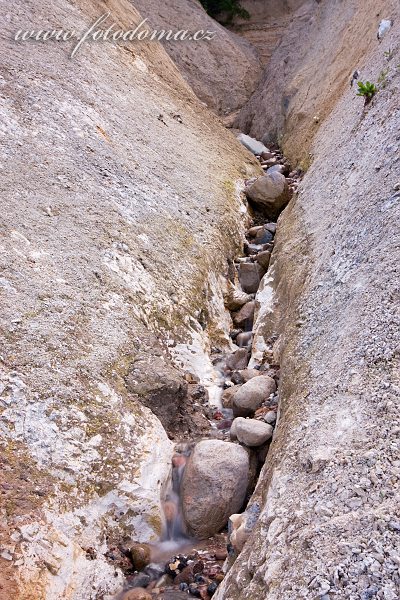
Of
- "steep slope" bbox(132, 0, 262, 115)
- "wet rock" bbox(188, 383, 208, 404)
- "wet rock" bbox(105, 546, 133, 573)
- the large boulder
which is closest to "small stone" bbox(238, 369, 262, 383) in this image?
"wet rock" bbox(188, 383, 208, 404)

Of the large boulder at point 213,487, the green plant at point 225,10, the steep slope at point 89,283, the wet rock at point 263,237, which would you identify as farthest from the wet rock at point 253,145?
the green plant at point 225,10

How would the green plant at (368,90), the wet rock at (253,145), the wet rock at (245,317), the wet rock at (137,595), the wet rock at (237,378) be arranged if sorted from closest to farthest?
1. the wet rock at (137,595)
2. the wet rock at (237,378)
3. the wet rock at (245,317)
4. the green plant at (368,90)
5. the wet rock at (253,145)

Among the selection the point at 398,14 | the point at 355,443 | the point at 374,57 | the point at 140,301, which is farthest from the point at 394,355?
the point at 398,14

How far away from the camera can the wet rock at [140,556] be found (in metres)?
5.35

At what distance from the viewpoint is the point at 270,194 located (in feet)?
40.6

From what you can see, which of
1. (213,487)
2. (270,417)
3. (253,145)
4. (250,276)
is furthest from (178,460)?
(253,145)

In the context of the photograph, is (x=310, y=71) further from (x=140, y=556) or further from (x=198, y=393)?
(x=140, y=556)

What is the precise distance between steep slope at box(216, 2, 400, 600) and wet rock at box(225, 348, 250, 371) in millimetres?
369

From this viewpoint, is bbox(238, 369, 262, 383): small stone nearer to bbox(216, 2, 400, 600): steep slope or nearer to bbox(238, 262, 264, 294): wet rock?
bbox(216, 2, 400, 600): steep slope

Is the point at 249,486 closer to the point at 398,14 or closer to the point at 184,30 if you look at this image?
the point at 398,14

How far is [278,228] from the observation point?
1119 cm

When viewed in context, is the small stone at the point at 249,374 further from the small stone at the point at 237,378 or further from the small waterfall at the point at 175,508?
the small waterfall at the point at 175,508

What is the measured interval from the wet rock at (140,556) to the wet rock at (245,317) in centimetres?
446

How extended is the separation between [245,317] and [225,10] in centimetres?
2296
